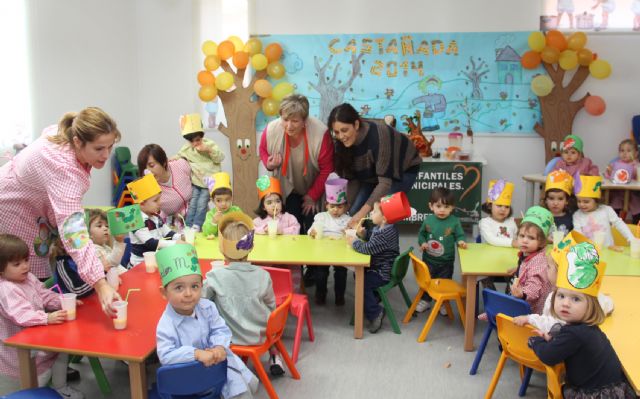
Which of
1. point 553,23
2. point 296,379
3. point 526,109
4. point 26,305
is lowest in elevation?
point 296,379

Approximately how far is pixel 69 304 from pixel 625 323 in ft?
8.65

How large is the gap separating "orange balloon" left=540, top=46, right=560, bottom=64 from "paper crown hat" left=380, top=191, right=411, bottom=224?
420 cm

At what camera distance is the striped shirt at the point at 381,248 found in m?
4.29

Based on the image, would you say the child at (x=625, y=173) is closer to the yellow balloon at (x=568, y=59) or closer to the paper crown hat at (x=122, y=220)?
the yellow balloon at (x=568, y=59)

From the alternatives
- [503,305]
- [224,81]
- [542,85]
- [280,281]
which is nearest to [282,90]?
[224,81]

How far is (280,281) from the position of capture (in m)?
3.78

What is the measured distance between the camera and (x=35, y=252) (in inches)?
129

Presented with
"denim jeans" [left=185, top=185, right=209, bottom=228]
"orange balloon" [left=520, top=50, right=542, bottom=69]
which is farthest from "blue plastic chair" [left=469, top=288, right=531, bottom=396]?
"orange balloon" [left=520, top=50, right=542, bottom=69]

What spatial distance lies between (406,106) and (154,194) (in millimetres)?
4299

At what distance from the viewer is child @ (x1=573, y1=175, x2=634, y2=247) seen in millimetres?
4554

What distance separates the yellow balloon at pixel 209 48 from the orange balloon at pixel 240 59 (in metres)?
0.28

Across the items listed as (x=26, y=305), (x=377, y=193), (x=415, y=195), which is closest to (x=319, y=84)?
(x=415, y=195)

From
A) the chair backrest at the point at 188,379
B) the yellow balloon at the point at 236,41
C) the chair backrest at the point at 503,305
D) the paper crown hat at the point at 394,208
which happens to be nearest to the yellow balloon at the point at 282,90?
the yellow balloon at the point at 236,41

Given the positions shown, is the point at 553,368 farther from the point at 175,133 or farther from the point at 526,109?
the point at 175,133
